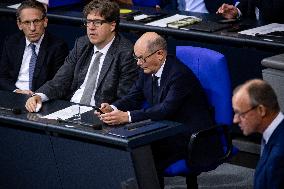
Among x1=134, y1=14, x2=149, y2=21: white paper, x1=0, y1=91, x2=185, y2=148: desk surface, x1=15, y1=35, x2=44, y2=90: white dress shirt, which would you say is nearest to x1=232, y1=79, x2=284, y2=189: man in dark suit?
x1=0, y1=91, x2=185, y2=148: desk surface

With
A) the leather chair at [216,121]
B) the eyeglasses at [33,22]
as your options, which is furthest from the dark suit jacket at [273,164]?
the eyeglasses at [33,22]

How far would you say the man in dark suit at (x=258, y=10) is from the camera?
687 centimetres

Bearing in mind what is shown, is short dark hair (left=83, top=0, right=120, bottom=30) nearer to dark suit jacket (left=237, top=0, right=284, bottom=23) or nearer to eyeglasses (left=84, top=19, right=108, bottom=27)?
eyeglasses (left=84, top=19, right=108, bottom=27)

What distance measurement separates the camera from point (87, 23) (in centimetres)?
579

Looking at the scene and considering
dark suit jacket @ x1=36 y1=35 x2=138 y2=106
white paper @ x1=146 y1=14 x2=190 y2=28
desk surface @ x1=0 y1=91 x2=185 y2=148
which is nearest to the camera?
desk surface @ x1=0 y1=91 x2=185 y2=148

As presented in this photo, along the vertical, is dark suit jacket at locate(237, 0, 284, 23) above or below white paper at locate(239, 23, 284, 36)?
above

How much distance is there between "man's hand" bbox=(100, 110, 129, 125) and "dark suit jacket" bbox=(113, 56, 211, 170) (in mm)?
89

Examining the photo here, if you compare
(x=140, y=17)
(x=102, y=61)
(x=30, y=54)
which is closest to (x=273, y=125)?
(x=102, y=61)

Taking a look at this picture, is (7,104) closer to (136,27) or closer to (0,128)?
(0,128)

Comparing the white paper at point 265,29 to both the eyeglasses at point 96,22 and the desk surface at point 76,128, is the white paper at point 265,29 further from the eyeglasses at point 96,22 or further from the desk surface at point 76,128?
the desk surface at point 76,128

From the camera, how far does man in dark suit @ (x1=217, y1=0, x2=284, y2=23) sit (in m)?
6.87

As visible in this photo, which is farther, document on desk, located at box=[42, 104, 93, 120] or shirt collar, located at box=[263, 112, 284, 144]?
document on desk, located at box=[42, 104, 93, 120]

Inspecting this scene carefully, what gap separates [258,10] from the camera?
718 cm

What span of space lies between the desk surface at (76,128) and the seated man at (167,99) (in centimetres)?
19
